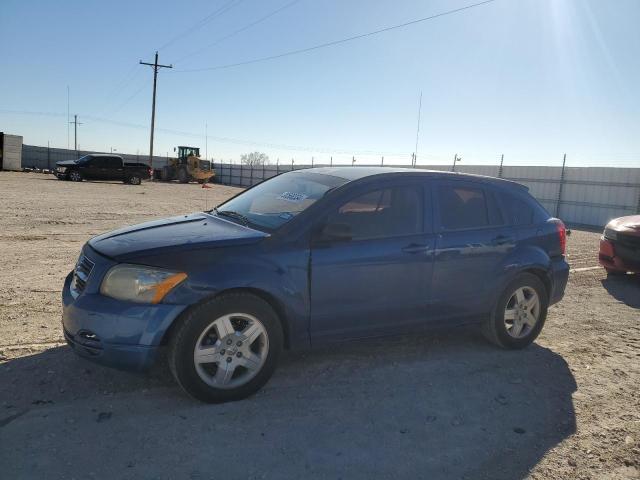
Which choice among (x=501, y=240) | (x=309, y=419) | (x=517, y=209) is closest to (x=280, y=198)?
(x=309, y=419)

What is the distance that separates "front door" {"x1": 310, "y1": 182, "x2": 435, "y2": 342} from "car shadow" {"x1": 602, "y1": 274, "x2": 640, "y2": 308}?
165 inches

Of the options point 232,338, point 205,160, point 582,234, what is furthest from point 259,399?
point 205,160

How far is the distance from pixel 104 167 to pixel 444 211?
3159 cm

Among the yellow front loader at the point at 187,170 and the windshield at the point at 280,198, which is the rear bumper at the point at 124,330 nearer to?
the windshield at the point at 280,198

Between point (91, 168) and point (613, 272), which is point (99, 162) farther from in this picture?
point (613, 272)

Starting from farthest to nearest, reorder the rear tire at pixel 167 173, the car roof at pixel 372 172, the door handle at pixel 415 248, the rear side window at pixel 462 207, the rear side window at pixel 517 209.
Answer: the rear tire at pixel 167 173 < the rear side window at pixel 517 209 < the rear side window at pixel 462 207 < the car roof at pixel 372 172 < the door handle at pixel 415 248

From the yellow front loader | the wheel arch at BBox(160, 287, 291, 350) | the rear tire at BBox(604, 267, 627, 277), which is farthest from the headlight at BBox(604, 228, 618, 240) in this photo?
the yellow front loader

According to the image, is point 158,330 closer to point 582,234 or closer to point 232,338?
point 232,338

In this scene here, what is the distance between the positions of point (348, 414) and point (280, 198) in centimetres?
184

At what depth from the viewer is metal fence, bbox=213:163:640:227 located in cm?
1865

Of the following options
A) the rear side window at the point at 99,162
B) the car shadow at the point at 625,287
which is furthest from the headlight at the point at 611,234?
the rear side window at the point at 99,162

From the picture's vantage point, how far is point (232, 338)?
339 centimetres

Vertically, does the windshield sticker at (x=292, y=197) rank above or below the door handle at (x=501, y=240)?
above

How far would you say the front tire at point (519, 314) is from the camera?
183 inches
